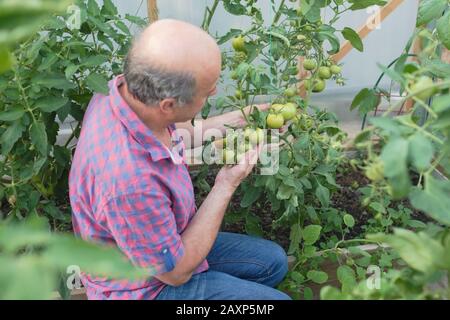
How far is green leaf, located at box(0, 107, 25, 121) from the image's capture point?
137 cm

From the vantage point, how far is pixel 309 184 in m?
1.55

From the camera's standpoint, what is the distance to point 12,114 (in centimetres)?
139

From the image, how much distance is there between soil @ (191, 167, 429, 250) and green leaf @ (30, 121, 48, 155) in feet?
2.43

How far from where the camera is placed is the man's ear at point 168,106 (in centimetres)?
117

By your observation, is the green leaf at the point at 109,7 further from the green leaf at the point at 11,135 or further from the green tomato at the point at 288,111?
the green tomato at the point at 288,111

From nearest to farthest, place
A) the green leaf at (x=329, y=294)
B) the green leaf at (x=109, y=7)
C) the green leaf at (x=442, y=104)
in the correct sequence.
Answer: the green leaf at (x=442, y=104) → the green leaf at (x=329, y=294) → the green leaf at (x=109, y=7)

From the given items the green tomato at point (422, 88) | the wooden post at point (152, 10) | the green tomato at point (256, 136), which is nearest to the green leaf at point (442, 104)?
the green tomato at point (422, 88)

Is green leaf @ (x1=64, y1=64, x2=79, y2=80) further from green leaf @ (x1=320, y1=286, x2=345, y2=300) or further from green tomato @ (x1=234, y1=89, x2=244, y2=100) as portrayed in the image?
green leaf @ (x1=320, y1=286, x2=345, y2=300)

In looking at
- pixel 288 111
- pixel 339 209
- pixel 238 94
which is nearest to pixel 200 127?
pixel 238 94

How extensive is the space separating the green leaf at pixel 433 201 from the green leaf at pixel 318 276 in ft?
3.27

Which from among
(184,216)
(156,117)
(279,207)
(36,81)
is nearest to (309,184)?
(279,207)

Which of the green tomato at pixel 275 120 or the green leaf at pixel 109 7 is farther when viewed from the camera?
the green leaf at pixel 109 7

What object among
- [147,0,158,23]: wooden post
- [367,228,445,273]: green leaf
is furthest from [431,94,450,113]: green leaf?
[147,0,158,23]: wooden post

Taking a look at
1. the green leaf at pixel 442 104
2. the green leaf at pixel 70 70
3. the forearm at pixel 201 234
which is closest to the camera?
the green leaf at pixel 442 104
